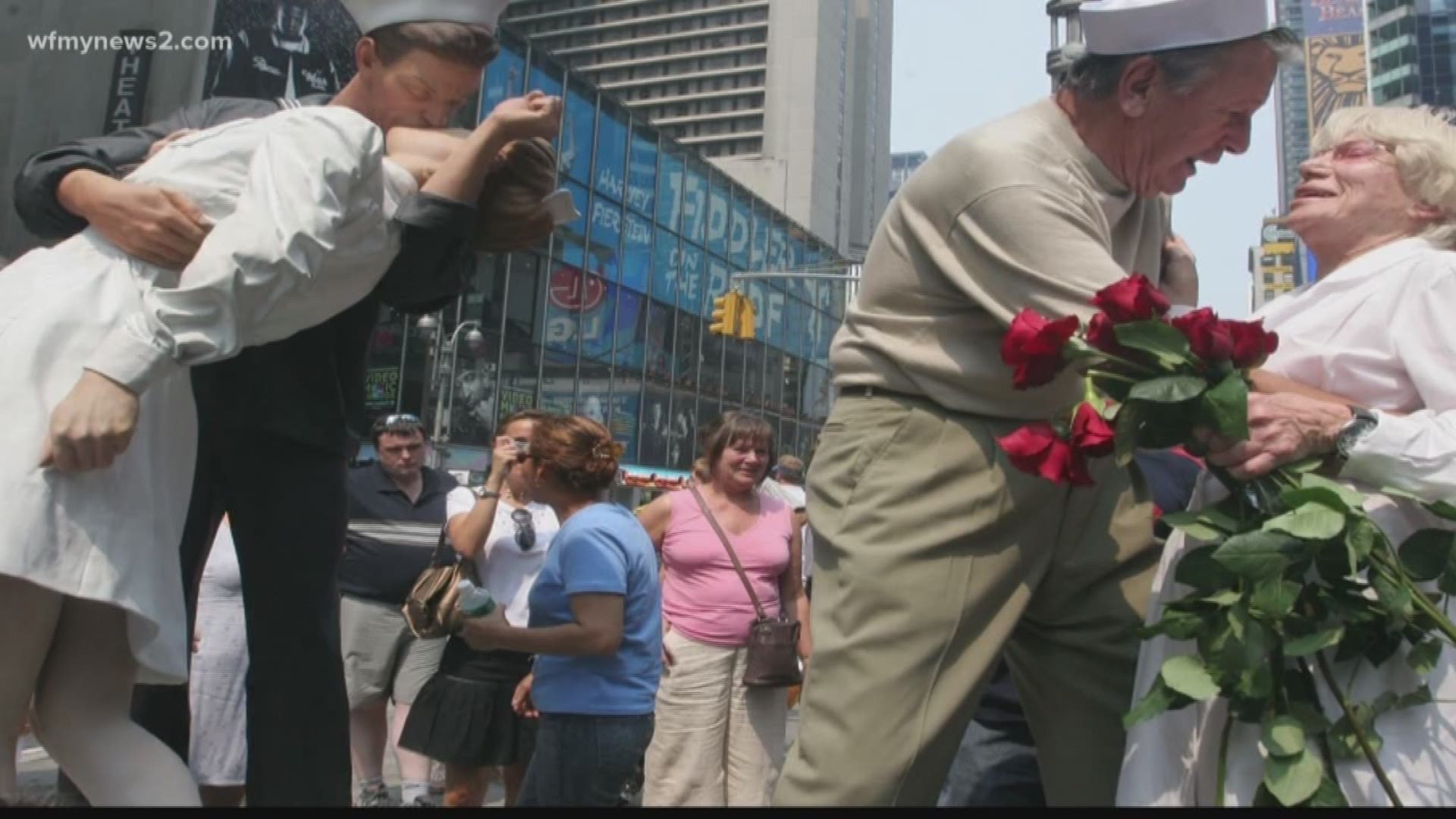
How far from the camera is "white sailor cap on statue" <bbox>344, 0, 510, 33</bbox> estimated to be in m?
2.57

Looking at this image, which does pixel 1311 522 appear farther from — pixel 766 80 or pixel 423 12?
pixel 766 80

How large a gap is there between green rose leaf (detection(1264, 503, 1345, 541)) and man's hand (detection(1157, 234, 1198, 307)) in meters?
1.01

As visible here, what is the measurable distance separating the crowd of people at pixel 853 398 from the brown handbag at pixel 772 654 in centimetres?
264

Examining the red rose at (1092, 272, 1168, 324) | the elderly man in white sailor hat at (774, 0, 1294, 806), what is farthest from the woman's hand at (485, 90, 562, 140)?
the red rose at (1092, 272, 1168, 324)

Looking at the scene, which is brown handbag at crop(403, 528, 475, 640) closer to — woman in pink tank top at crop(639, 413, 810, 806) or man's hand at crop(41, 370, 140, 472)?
woman in pink tank top at crop(639, 413, 810, 806)

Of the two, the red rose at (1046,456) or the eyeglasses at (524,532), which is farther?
the eyeglasses at (524,532)

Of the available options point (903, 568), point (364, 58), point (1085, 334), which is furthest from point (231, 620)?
point (1085, 334)

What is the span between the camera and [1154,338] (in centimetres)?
186

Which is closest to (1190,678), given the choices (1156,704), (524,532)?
(1156,704)

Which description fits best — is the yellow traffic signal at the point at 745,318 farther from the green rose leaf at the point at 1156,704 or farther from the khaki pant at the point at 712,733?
the green rose leaf at the point at 1156,704

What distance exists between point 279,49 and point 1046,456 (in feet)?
107

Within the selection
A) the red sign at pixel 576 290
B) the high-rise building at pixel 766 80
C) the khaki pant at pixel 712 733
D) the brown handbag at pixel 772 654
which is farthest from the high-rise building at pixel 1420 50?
the khaki pant at pixel 712 733

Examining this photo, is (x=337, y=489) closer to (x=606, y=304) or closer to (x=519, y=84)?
(x=519, y=84)

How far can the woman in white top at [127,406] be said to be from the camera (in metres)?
1.97
